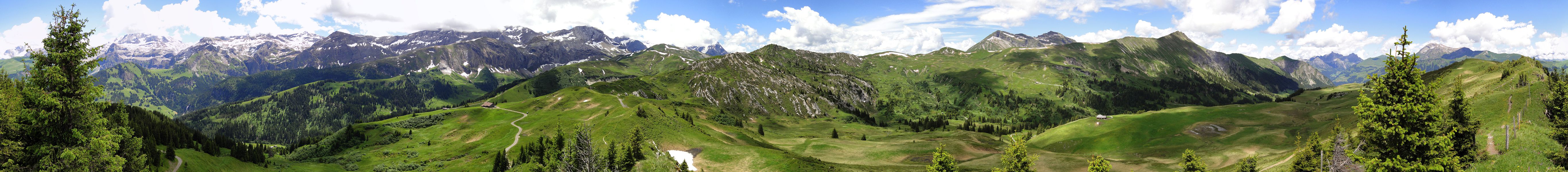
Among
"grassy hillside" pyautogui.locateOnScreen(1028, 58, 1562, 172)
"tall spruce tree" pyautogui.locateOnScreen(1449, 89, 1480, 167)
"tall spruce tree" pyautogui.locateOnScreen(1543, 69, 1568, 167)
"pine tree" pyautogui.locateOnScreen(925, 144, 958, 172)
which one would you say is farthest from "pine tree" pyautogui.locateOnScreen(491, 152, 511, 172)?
"tall spruce tree" pyautogui.locateOnScreen(1543, 69, 1568, 167)

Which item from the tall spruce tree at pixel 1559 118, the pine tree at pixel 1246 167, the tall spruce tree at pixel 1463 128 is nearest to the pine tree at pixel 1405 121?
the tall spruce tree at pixel 1463 128

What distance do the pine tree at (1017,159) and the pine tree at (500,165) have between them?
6956 centimetres

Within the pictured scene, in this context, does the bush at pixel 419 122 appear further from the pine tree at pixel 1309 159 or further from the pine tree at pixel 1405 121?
the pine tree at pixel 1405 121

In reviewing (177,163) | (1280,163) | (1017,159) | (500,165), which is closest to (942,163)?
(1017,159)

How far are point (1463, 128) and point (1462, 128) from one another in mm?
298

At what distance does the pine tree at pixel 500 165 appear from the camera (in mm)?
86188

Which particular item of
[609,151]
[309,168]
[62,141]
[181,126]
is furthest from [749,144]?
[181,126]

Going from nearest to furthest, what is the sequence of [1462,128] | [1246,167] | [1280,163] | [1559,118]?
[1462,128] < [1559,118] < [1246,167] < [1280,163]

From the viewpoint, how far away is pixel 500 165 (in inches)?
3438

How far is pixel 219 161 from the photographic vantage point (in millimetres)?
84750

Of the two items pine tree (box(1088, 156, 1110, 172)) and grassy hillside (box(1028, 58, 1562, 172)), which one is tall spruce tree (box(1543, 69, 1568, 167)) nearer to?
grassy hillside (box(1028, 58, 1562, 172))

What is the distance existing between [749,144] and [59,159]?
88.1 meters

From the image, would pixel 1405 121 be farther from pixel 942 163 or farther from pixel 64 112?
pixel 64 112

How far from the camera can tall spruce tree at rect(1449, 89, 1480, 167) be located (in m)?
35.7
